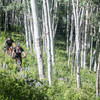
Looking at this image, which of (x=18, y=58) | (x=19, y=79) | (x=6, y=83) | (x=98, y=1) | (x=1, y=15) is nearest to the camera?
(x=6, y=83)

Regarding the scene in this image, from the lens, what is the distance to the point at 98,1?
907cm

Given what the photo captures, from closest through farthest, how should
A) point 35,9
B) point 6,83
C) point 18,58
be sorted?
point 6,83 < point 35,9 < point 18,58

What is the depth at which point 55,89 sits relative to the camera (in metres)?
4.69

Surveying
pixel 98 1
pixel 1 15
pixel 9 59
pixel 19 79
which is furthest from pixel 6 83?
pixel 1 15

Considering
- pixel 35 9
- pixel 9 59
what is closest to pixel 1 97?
pixel 35 9

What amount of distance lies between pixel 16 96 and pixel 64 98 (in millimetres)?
1289

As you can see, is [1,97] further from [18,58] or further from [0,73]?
[18,58]

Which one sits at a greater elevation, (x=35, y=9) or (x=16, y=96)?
(x=35, y=9)

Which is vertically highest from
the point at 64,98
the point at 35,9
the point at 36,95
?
the point at 35,9

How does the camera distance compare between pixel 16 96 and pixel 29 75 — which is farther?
pixel 29 75

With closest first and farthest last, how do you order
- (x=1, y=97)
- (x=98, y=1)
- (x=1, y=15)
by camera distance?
(x=1, y=97)
(x=98, y=1)
(x=1, y=15)

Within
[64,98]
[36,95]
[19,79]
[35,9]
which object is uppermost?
[35,9]

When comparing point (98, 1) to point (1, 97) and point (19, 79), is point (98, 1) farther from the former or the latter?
point (1, 97)

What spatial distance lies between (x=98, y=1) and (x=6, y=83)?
22.8ft
